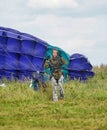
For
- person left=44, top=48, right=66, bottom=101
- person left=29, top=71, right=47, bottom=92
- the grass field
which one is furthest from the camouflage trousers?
person left=29, top=71, right=47, bottom=92

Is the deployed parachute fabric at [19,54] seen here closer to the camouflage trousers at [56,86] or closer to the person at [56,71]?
the person at [56,71]

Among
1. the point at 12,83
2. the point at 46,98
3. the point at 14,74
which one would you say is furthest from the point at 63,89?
the point at 14,74

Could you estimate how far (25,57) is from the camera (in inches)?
979

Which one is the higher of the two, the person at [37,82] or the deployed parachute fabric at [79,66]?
the deployed parachute fabric at [79,66]

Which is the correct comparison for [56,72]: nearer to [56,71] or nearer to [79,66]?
[56,71]

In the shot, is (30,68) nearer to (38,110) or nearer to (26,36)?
(26,36)

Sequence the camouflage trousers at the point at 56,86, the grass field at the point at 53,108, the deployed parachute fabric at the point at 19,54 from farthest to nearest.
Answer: the deployed parachute fabric at the point at 19,54, the camouflage trousers at the point at 56,86, the grass field at the point at 53,108

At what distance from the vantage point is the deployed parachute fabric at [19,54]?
24250 mm

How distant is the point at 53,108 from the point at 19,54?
26.9ft

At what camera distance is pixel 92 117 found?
15000 mm

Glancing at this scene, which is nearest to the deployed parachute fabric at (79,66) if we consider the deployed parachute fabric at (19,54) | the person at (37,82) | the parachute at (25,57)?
the parachute at (25,57)

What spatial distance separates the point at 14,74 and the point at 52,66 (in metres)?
5.50

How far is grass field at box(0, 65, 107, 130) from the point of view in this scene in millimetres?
13789

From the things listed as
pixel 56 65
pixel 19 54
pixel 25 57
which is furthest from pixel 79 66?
pixel 56 65
